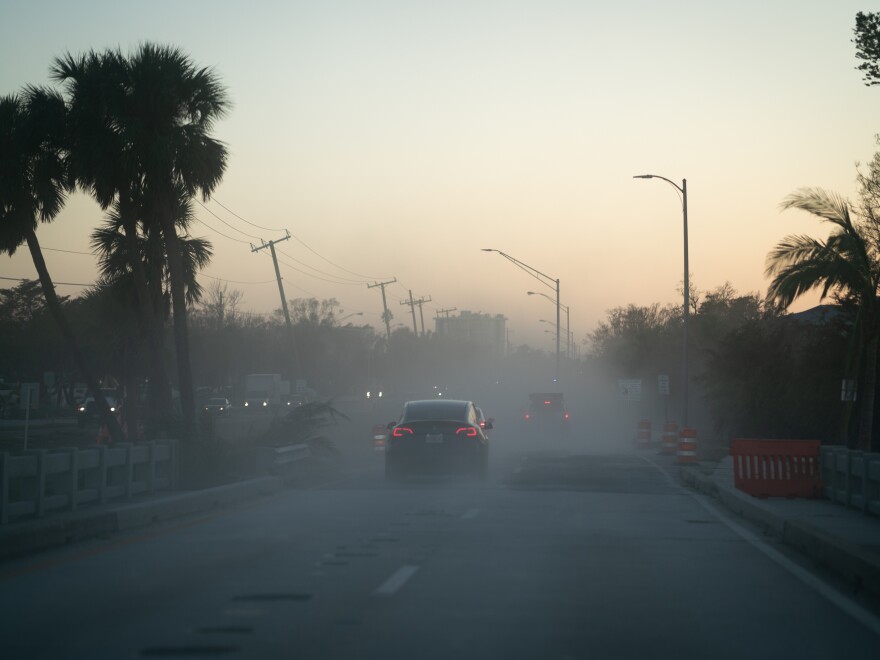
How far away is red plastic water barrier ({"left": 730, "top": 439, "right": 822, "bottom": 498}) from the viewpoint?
1698cm

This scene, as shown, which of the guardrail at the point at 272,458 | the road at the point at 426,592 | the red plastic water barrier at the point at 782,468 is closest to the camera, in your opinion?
the road at the point at 426,592

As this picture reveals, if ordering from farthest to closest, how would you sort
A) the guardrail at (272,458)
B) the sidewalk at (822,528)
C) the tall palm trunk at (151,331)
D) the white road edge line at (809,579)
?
1. the tall palm trunk at (151,331)
2. the guardrail at (272,458)
3. the sidewalk at (822,528)
4. the white road edge line at (809,579)

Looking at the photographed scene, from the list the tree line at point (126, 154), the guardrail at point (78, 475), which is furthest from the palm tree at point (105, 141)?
the guardrail at point (78, 475)

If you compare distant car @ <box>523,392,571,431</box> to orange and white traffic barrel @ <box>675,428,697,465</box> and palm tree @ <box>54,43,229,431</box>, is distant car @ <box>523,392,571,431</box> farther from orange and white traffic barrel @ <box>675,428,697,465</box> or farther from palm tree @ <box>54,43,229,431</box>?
palm tree @ <box>54,43,229,431</box>

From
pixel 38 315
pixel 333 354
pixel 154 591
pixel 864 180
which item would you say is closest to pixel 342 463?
pixel 864 180

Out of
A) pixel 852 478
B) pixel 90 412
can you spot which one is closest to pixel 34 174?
pixel 852 478

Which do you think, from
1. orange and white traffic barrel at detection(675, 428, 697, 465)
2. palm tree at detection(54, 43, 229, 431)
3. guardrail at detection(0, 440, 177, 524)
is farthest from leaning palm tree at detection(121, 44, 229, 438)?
orange and white traffic barrel at detection(675, 428, 697, 465)

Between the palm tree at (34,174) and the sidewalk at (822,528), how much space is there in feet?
54.8

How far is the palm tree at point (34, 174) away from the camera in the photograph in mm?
25719

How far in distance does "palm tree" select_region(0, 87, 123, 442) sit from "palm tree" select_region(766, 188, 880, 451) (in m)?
17.0

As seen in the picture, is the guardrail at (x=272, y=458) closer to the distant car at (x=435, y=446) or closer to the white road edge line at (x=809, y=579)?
the distant car at (x=435, y=446)

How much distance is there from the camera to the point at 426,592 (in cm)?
877

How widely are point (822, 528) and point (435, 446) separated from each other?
30.7ft

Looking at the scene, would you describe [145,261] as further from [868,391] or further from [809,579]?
[809,579]
